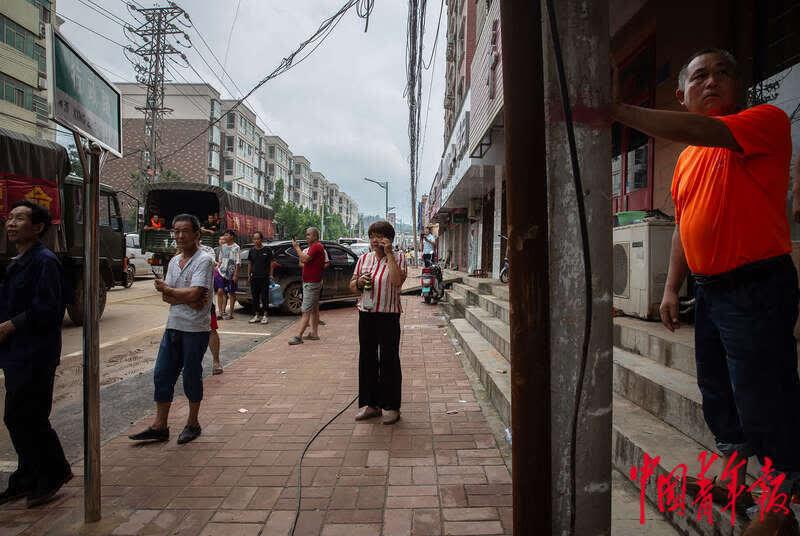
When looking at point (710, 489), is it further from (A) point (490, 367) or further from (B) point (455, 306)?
(B) point (455, 306)

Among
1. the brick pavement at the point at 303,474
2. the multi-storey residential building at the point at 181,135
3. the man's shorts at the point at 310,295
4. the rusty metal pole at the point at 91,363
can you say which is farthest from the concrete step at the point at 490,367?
the multi-storey residential building at the point at 181,135

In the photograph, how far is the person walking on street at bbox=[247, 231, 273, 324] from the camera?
9.08 meters

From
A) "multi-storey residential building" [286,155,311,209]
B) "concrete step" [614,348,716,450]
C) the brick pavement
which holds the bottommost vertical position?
the brick pavement

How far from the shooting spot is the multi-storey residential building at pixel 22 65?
2344 cm

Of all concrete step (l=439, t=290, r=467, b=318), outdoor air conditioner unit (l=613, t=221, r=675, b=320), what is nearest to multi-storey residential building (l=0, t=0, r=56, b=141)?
concrete step (l=439, t=290, r=467, b=318)

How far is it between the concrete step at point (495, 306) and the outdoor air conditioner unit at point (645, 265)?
215cm

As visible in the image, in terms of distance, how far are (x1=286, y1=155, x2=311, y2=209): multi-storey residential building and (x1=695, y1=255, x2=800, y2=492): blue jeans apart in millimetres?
78705

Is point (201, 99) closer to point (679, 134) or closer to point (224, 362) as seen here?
point (224, 362)

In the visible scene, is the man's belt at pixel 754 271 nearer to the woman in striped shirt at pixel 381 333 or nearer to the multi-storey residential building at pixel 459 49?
the woman in striped shirt at pixel 381 333

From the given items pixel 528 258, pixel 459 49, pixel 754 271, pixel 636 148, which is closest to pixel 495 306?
pixel 636 148

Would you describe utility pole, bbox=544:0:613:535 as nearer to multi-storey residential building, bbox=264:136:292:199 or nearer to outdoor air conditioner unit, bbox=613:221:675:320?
outdoor air conditioner unit, bbox=613:221:675:320

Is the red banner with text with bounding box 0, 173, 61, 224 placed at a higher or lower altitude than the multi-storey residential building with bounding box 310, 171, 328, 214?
lower

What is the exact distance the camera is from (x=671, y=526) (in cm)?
216

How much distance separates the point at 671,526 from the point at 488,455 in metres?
1.37
